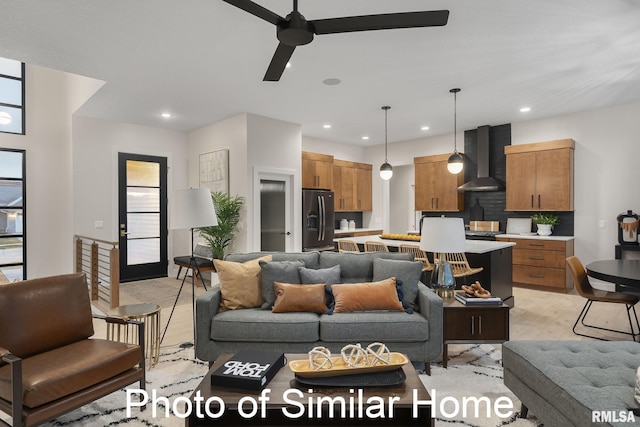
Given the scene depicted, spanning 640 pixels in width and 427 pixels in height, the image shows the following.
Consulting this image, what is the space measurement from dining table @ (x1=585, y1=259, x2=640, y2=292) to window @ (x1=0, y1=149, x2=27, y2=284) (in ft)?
24.8

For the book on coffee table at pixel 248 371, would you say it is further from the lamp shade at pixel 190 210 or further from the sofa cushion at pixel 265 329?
the lamp shade at pixel 190 210

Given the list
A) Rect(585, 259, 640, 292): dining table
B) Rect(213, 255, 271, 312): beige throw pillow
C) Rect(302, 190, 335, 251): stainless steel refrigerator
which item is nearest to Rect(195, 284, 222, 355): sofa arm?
Rect(213, 255, 271, 312): beige throw pillow

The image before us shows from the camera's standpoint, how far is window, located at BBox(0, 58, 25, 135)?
5602 millimetres

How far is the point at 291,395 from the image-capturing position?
5.79 feet

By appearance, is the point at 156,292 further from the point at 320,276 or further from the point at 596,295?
the point at 596,295

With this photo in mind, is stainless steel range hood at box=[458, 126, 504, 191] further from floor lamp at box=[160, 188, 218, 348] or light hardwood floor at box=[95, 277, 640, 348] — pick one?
floor lamp at box=[160, 188, 218, 348]

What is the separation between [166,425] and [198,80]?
3621mm

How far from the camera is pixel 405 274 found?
3.21m

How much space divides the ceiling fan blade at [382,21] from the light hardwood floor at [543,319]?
10.2ft

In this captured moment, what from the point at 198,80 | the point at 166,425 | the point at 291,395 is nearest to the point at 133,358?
the point at 166,425

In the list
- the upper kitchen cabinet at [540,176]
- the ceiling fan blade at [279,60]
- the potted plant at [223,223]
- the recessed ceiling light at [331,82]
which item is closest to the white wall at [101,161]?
the potted plant at [223,223]

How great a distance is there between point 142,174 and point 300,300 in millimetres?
4967

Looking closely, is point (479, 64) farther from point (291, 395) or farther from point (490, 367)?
point (291, 395)

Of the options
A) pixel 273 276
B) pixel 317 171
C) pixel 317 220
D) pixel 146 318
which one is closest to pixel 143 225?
pixel 317 220
